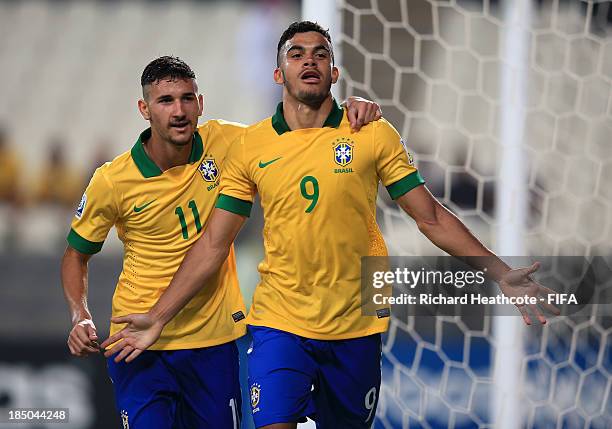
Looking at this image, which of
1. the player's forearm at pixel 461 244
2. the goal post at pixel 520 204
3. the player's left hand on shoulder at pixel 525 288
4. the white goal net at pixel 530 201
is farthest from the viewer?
the white goal net at pixel 530 201

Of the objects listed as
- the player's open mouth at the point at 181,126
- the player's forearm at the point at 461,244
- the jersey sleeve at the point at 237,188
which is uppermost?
the player's open mouth at the point at 181,126

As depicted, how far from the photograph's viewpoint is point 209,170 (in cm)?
308

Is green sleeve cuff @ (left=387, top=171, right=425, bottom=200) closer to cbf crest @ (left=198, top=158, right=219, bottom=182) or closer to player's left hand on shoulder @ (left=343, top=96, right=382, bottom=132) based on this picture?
player's left hand on shoulder @ (left=343, top=96, right=382, bottom=132)

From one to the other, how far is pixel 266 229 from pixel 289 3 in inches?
102

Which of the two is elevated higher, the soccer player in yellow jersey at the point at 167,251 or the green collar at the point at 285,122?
the green collar at the point at 285,122

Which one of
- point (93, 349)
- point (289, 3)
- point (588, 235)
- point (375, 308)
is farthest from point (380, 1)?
point (93, 349)

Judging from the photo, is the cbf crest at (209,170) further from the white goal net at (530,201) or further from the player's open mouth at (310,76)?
the white goal net at (530,201)

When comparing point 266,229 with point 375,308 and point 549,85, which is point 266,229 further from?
point 549,85

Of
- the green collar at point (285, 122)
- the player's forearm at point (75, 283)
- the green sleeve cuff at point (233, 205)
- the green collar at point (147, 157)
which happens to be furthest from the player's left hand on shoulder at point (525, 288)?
the player's forearm at point (75, 283)

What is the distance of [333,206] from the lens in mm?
2867

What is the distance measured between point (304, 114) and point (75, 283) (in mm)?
910

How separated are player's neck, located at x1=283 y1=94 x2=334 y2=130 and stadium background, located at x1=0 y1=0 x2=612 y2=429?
1125 millimetres

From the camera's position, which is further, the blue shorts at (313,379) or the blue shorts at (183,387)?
the blue shorts at (183,387)

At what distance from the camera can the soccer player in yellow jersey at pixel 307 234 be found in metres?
2.87
